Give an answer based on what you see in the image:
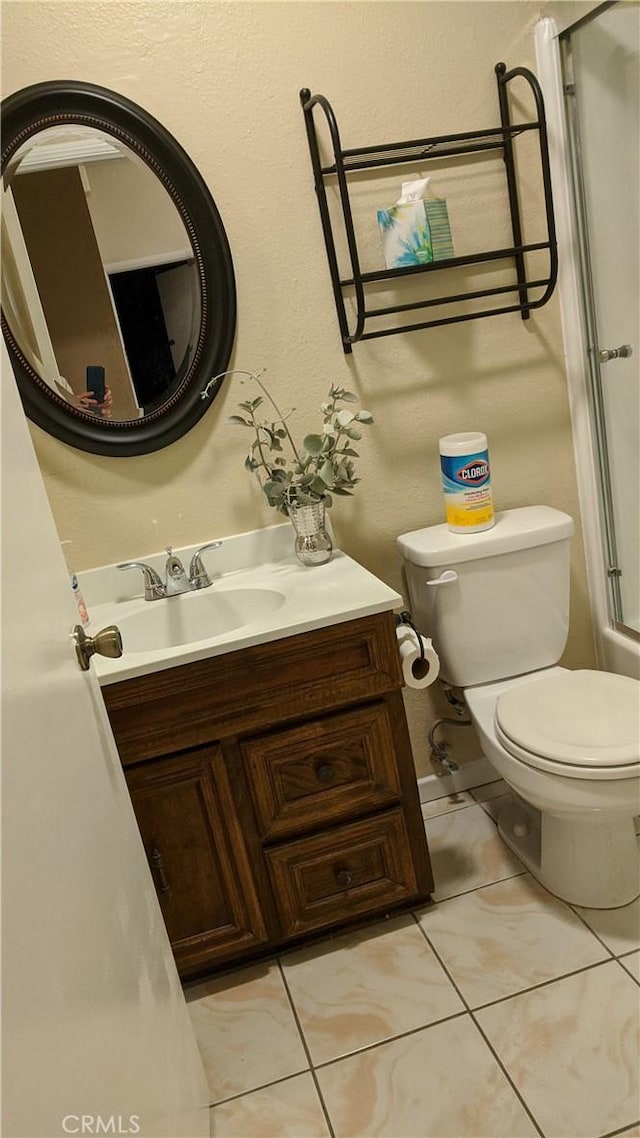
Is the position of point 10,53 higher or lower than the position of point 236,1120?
higher

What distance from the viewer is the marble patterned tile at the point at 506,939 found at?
157 centimetres

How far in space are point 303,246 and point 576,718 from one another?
45.5 inches

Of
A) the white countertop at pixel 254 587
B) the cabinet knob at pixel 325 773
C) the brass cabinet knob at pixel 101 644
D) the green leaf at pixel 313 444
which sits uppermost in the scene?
Result: the green leaf at pixel 313 444

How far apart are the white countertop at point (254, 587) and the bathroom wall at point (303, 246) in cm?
5

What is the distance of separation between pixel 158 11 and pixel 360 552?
1196 millimetres

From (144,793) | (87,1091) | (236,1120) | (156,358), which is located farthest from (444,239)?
(236,1120)

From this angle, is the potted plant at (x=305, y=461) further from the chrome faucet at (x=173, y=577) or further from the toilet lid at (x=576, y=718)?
the toilet lid at (x=576, y=718)

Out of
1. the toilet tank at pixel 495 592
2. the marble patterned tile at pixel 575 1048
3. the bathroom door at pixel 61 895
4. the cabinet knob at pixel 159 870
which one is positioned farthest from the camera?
the toilet tank at pixel 495 592

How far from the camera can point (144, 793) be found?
1.52 m

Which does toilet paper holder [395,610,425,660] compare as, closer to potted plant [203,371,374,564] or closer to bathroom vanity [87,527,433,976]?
bathroom vanity [87,527,433,976]

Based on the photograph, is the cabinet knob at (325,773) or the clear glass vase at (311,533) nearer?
the cabinet knob at (325,773)

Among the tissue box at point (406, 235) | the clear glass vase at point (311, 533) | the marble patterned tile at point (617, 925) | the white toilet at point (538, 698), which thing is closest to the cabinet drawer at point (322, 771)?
the white toilet at point (538, 698)

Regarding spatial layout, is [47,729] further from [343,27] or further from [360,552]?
[343,27]

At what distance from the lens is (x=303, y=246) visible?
1769 mm
